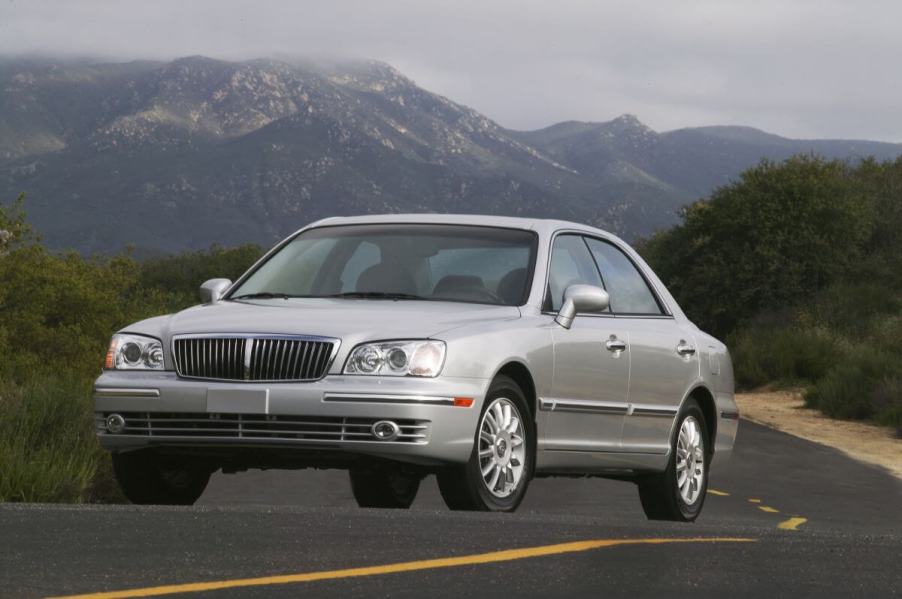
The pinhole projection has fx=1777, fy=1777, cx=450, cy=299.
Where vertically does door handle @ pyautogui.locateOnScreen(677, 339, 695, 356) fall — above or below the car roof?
below

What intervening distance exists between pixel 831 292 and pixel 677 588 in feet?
Answer: 140

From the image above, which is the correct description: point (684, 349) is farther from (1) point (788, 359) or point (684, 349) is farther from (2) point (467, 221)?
(1) point (788, 359)

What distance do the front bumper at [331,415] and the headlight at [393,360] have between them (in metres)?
0.05

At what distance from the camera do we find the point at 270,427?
8.98m

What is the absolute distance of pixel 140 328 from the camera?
31.2ft

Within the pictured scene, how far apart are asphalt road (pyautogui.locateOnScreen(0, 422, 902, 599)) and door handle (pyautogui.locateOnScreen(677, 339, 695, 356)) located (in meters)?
2.45

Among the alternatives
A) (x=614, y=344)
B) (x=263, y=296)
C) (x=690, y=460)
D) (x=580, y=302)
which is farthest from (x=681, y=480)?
(x=263, y=296)

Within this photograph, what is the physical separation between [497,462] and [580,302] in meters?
1.20

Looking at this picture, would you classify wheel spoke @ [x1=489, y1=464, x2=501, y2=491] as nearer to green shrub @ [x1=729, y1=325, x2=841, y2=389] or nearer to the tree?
green shrub @ [x1=729, y1=325, x2=841, y2=389]

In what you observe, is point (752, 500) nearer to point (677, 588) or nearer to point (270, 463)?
point (270, 463)

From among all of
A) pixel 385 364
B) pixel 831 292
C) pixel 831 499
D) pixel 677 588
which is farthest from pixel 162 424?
pixel 831 292

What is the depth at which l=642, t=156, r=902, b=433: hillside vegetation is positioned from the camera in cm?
4650

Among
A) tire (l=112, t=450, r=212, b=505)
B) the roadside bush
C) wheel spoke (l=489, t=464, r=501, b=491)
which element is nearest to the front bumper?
wheel spoke (l=489, t=464, r=501, b=491)

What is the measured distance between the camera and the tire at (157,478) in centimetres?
966
